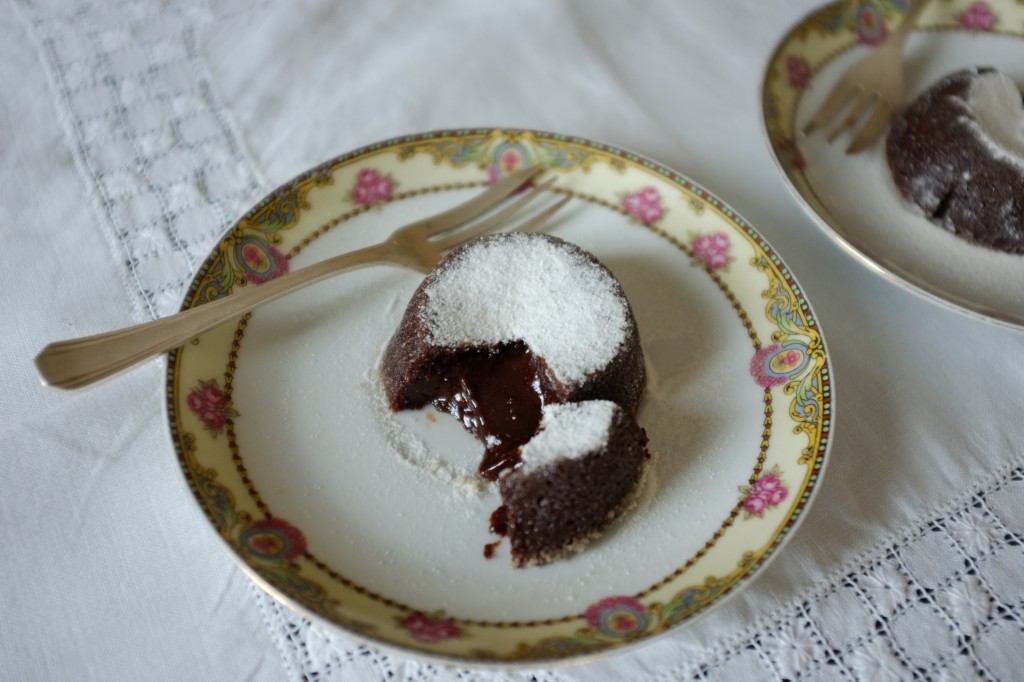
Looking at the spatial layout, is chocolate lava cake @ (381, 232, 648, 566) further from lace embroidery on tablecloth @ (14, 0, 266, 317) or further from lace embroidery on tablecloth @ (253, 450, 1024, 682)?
lace embroidery on tablecloth @ (14, 0, 266, 317)

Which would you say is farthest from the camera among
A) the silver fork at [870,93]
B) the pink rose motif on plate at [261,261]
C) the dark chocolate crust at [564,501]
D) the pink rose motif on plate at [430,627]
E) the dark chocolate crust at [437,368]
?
the silver fork at [870,93]

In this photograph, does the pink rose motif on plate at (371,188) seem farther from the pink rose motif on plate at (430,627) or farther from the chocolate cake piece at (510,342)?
the pink rose motif on plate at (430,627)

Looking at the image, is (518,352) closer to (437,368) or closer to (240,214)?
(437,368)

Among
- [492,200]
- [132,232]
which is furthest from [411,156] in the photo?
[132,232]

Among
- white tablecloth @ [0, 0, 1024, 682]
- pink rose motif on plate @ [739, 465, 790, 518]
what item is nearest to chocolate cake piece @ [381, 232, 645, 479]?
pink rose motif on plate @ [739, 465, 790, 518]

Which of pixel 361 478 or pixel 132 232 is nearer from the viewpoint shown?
pixel 361 478

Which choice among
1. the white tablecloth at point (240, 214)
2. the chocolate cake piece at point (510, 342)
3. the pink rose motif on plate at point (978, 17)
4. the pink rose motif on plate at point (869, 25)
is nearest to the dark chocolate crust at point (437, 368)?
the chocolate cake piece at point (510, 342)

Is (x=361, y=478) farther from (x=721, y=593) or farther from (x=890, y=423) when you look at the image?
(x=890, y=423)
